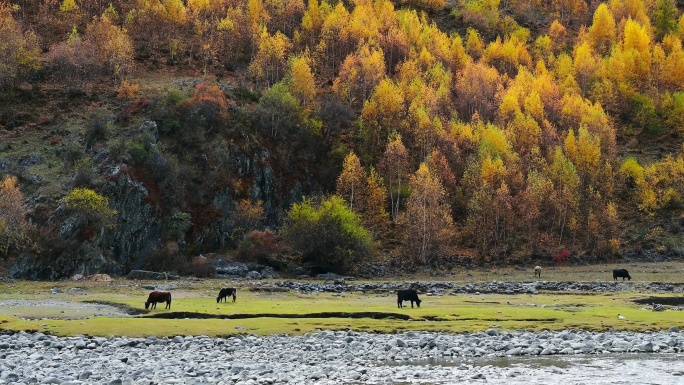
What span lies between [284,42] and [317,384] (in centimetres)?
12005

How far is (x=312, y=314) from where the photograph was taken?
115 ft

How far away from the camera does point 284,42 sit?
133000mm

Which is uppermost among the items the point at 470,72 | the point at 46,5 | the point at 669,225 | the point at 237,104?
the point at 46,5

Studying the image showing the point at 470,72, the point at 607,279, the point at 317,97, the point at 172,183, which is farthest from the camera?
the point at 470,72

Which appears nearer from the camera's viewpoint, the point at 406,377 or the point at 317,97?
the point at 406,377

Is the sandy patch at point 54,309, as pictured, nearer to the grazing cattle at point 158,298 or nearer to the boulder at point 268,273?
the grazing cattle at point 158,298

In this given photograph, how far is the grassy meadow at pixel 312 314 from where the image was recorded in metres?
29.4

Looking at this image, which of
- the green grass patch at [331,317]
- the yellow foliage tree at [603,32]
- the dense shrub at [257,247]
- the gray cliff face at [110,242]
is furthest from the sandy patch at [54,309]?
the yellow foliage tree at [603,32]

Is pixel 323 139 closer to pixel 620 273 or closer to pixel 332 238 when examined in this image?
pixel 332 238

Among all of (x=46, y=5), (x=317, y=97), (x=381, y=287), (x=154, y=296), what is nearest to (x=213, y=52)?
(x=317, y=97)

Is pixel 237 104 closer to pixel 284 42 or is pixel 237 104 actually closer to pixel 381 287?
pixel 284 42

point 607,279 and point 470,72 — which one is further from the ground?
point 470,72

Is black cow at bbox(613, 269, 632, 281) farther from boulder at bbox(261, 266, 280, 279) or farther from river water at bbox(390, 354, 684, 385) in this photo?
river water at bbox(390, 354, 684, 385)

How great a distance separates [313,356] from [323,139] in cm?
8668
